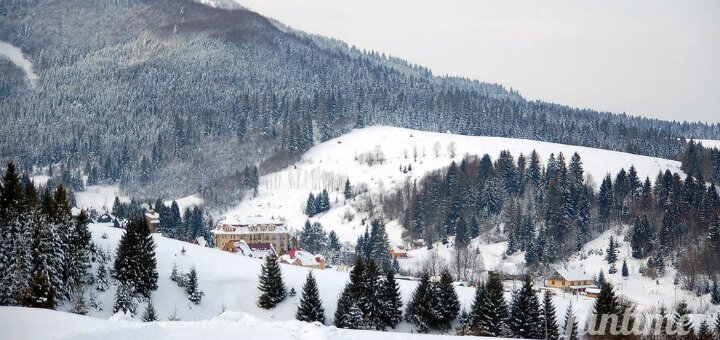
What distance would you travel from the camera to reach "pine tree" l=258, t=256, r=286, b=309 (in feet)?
218

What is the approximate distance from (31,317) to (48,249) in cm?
2519

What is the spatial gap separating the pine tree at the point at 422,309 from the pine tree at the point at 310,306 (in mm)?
7517

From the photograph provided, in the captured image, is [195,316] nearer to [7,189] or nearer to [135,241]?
[135,241]

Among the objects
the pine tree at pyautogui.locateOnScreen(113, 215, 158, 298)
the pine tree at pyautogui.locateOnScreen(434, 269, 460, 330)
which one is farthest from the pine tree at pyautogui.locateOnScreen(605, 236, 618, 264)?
the pine tree at pyautogui.locateOnScreen(113, 215, 158, 298)

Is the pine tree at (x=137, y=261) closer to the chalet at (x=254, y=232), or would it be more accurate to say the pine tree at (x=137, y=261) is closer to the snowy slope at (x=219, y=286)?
the snowy slope at (x=219, y=286)

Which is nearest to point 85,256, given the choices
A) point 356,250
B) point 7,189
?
point 7,189

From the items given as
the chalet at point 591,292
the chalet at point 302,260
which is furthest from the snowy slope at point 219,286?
the chalet at point 302,260

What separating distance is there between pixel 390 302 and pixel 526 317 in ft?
36.1

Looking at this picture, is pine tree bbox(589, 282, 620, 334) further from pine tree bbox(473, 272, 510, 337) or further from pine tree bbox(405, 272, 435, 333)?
pine tree bbox(405, 272, 435, 333)

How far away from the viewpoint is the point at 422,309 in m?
63.1

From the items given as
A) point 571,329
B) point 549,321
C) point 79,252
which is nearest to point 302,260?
point 79,252

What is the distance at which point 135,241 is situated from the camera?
64.4 meters

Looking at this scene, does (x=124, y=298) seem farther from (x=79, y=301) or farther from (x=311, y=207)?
(x=311, y=207)

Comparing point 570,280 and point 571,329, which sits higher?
point 571,329
